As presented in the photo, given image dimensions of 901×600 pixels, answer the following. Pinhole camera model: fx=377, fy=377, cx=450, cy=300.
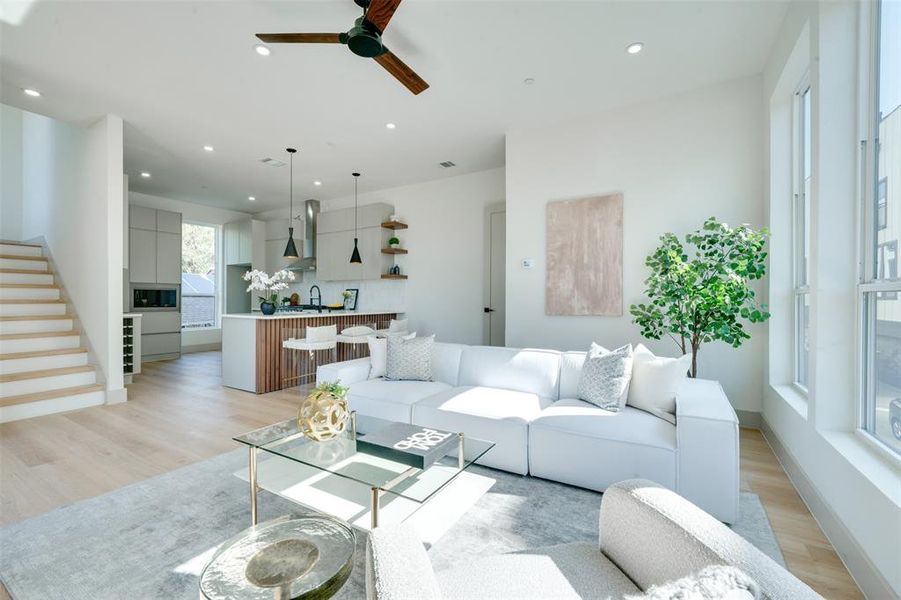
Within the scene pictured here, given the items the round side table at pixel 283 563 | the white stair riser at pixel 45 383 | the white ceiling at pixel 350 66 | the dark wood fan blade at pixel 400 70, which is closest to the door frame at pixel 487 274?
the white ceiling at pixel 350 66

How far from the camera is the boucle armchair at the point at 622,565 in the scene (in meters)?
0.66

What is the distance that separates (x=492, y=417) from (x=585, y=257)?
2.37 metres

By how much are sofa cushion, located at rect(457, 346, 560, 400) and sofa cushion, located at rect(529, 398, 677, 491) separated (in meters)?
0.45

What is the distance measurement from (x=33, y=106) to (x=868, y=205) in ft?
22.7

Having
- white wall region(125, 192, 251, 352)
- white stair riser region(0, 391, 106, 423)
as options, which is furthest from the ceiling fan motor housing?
white wall region(125, 192, 251, 352)

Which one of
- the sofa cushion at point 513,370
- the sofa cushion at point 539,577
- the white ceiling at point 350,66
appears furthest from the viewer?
the sofa cushion at point 513,370

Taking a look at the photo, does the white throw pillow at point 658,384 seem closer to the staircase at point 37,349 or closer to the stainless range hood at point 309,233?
the staircase at point 37,349

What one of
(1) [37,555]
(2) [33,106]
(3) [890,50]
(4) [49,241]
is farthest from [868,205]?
(4) [49,241]

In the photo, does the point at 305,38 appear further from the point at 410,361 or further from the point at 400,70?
the point at 410,361

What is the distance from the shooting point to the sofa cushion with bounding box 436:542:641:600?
3.11 ft

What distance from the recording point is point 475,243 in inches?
233

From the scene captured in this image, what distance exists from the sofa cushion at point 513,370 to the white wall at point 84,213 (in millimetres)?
4064

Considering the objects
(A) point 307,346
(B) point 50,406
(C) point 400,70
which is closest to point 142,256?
(B) point 50,406

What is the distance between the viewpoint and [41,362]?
427 centimetres
